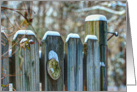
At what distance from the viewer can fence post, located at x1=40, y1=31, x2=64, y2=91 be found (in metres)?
1.55

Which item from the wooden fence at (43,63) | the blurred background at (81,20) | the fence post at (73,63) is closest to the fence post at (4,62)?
the wooden fence at (43,63)

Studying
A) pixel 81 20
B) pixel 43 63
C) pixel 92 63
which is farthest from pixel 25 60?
pixel 81 20

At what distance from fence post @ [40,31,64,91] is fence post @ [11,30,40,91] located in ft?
0.17

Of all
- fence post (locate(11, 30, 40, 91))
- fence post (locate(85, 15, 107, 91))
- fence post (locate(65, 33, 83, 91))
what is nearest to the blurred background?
fence post (locate(85, 15, 107, 91))

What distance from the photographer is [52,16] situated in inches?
226

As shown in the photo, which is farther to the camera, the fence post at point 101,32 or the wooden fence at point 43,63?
the fence post at point 101,32

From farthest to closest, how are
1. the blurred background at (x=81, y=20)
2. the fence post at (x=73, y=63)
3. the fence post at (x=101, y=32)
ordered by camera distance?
the blurred background at (x=81, y=20) → the fence post at (x=101, y=32) → the fence post at (x=73, y=63)

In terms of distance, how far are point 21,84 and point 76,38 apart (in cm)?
54

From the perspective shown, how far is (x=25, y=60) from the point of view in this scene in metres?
1.52

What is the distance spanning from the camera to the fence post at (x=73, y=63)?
65.4 inches

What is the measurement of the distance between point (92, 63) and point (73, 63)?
188 mm

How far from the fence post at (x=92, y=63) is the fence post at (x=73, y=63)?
0.06 m

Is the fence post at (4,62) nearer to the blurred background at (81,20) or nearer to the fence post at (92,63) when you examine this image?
the fence post at (92,63)

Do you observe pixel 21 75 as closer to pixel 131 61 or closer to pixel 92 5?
pixel 131 61
